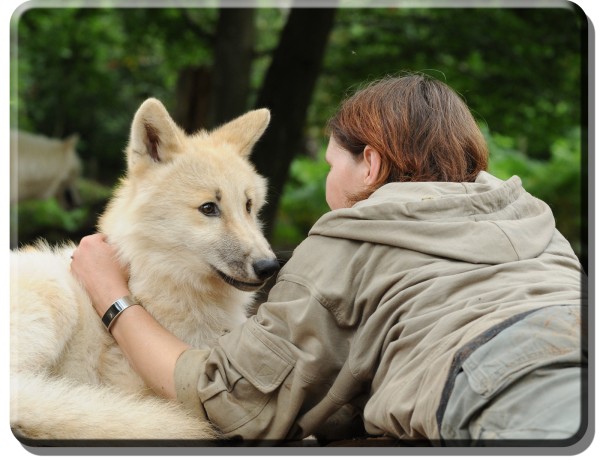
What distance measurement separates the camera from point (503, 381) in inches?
83.8

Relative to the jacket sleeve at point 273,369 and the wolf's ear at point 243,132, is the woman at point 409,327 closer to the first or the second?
the jacket sleeve at point 273,369

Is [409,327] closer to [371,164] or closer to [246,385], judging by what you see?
[246,385]

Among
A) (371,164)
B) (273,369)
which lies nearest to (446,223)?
(371,164)

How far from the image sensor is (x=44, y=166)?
11.9 metres

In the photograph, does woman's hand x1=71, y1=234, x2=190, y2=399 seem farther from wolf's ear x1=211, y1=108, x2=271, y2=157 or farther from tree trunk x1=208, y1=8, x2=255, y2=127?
tree trunk x1=208, y1=8, x2=255, y2=127

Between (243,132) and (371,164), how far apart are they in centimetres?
101

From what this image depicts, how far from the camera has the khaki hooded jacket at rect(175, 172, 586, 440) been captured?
8.00 feet

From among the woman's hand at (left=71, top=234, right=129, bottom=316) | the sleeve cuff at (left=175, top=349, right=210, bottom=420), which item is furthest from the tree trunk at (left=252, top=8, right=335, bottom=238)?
the sleeve cuff at (left=175, top=349, right=210, bottom=420)

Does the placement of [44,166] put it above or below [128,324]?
below

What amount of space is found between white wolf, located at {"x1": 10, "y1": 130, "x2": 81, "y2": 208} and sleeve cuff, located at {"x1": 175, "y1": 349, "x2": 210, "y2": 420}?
9.16 metres

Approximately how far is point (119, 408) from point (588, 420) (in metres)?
1.61

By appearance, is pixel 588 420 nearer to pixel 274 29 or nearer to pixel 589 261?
pixel 589 261

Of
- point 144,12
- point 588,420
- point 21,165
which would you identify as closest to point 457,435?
point 588,420

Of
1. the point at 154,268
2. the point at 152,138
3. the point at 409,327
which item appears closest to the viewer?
the point at 409,327
